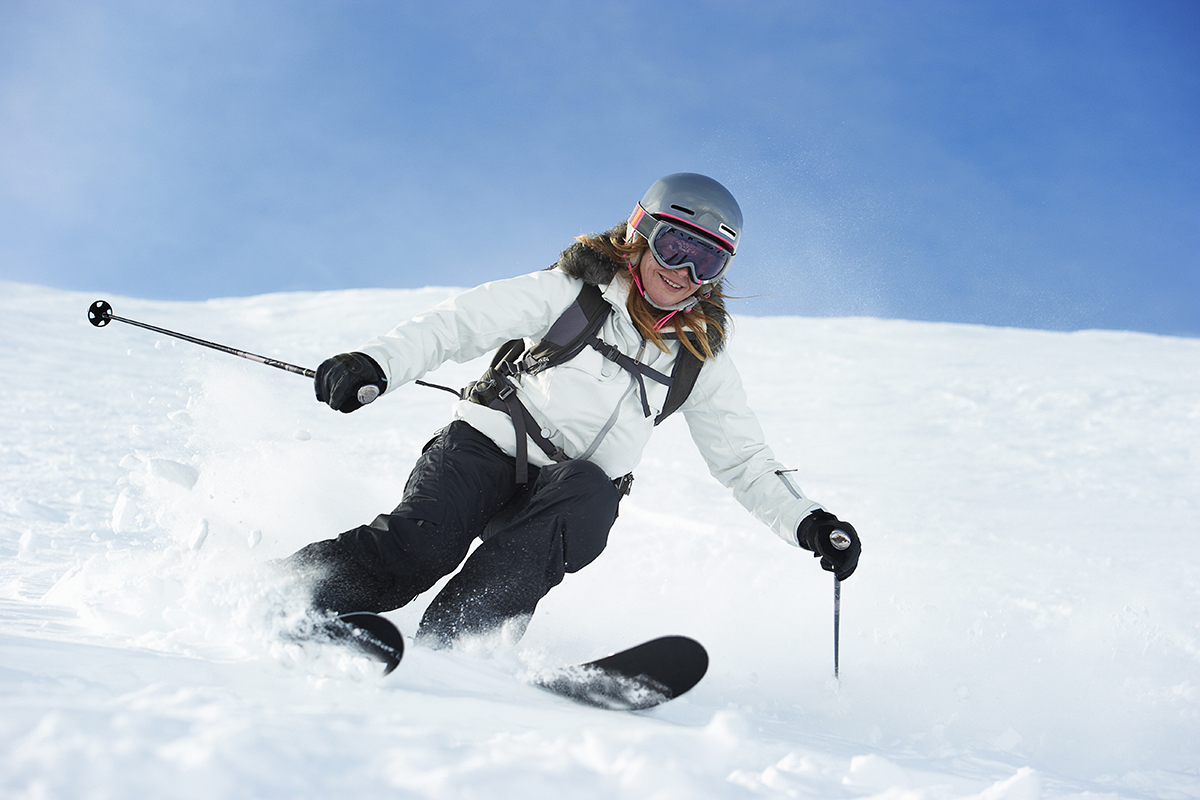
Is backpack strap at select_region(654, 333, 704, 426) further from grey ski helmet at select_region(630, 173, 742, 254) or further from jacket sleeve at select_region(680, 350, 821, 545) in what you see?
grey ski helmet at select_region(630, 173, 742, 254)

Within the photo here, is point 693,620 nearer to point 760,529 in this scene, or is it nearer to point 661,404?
point 661,404

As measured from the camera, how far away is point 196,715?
1200 millimetres

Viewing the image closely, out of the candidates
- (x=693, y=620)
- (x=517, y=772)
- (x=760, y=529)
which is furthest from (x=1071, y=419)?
(x=517, y=772)

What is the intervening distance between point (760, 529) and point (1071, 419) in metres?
5.86

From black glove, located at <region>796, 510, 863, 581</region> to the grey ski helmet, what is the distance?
1076 mm

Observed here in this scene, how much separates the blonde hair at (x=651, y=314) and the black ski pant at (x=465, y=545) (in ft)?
1.98

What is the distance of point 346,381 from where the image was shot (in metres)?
2.13

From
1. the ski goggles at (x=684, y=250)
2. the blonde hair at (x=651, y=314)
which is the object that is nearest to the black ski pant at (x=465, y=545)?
the blonde hair at (x=651, y=314)

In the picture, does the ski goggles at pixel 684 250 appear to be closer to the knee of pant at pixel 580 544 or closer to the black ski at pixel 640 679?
the knee of pant at pixel 580 544

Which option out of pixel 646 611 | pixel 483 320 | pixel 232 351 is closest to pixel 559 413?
→ pixel 483 320

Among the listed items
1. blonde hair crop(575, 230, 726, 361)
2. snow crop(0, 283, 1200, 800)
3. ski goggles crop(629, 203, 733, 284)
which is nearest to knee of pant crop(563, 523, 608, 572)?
snow crop(0, 283, 1200, 800)

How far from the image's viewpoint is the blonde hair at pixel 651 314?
8.88 ft

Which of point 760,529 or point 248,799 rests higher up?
point 760,529

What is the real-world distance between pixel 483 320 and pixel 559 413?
0.42m
